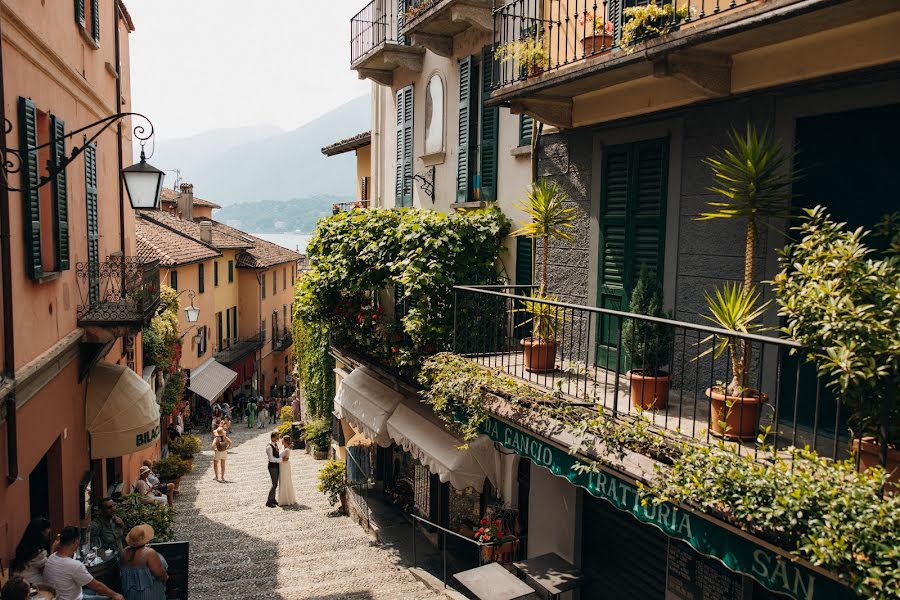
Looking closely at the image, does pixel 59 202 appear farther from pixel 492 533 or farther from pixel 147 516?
pixel 492 533

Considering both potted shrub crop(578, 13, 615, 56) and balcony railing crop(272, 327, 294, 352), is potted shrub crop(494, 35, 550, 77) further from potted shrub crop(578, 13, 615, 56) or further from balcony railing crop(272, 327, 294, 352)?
balcony railing crop(272, 327, 294, 352)

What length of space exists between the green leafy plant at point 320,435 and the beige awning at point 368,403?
8845 millimetres

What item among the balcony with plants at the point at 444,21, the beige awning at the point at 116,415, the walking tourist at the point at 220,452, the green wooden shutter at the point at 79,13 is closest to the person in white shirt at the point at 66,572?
the beige awning at the point at 116,415

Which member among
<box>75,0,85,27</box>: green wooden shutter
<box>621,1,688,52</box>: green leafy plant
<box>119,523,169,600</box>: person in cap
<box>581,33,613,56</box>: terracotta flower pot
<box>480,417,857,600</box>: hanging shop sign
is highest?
<box>75,0,85,27</box>: green wooden shutter

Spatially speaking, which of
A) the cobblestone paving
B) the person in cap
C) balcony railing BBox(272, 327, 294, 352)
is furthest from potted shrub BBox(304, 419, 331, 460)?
balcony railing BBox(272, 327, 294, 352)

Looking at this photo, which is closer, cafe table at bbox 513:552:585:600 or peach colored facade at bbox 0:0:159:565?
peach colored facade at bbox 0:0:159:565

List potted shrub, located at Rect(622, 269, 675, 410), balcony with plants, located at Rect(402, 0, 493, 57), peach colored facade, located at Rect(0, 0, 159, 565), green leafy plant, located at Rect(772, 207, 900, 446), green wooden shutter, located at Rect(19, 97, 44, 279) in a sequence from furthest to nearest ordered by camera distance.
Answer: balcony with plants, located at Rect(402, 0, 493, 57) < green wooden shutter, located at Rect(19, 97, 44, 279) < peach colored facade, located at Rect(0, 0, 159, 565) < potted shrub, located at Rect(622, 269, 675, 410) < green leafy plant, located at Rect(772, 207, 900, 446)

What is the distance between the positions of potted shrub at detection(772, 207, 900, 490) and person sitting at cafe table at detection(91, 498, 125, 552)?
9.72 m

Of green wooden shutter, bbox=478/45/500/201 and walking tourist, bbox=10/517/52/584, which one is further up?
green wooden shutter, bbox=478/45/500/201

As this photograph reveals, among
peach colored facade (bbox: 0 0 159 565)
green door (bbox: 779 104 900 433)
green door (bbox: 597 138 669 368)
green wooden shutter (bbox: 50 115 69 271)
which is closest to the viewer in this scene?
green door (bbox: 779 104 900 433)

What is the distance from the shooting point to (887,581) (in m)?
3.82

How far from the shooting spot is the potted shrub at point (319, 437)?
2520 cm

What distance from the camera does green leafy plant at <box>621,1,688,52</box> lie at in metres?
6.55

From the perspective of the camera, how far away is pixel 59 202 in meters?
9.45
